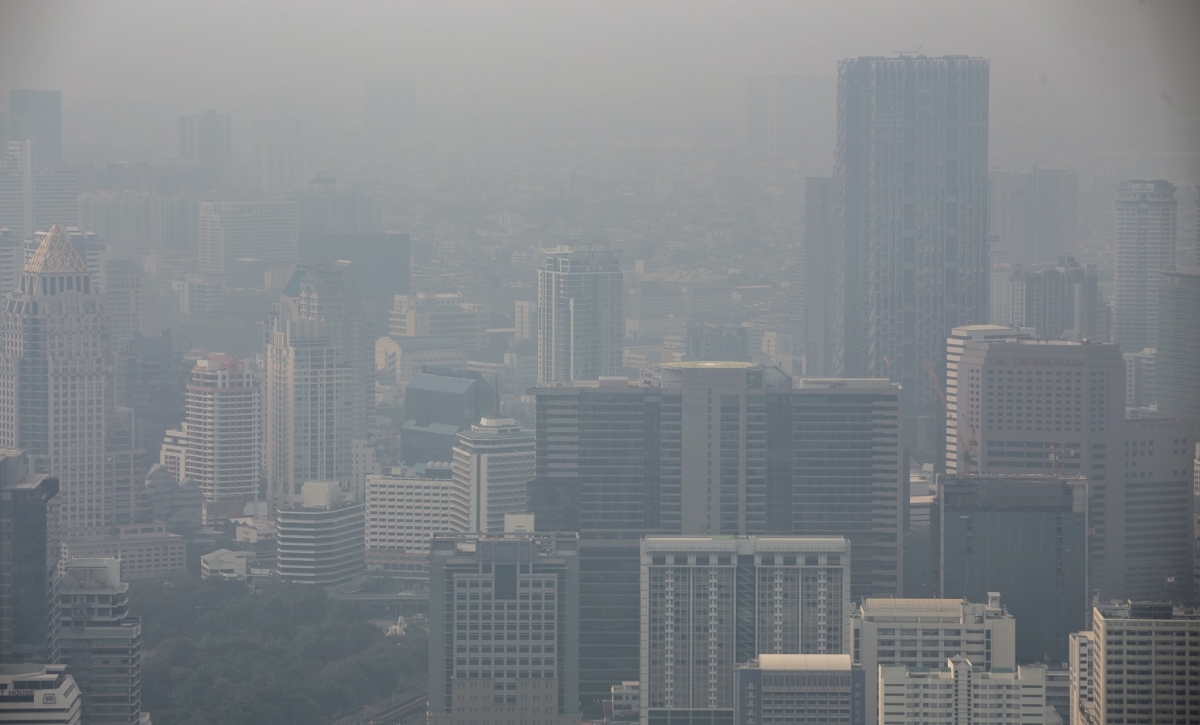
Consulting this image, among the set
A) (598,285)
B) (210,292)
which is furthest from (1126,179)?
(210,292)

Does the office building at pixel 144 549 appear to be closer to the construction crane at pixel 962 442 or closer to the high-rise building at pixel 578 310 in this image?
the high-rise building at pixel 578 310

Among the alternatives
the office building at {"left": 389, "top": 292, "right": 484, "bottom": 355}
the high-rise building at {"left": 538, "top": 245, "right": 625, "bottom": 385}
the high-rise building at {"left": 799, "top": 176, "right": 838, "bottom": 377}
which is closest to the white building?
the office building at {"left": 389, "top": 292, "right": 484, "bottom": 355}

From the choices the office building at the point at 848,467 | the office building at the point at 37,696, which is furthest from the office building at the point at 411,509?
the office building at the point at 37,696

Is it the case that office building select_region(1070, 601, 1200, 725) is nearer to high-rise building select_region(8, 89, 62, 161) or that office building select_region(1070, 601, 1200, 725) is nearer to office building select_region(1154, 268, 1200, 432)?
office building select_region(1154, 268, 1200, 432)

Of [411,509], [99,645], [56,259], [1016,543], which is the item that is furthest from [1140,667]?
[56,259]

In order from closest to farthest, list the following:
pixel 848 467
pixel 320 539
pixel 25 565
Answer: pixel 25 565
pixel 848 467
pixel 320 539

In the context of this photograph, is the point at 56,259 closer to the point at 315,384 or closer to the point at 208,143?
the point at 208,143
